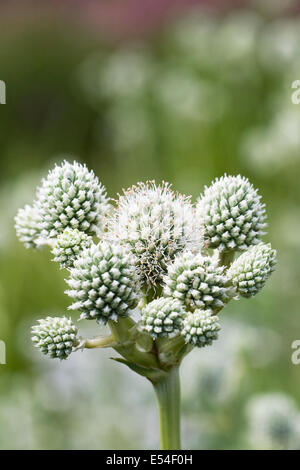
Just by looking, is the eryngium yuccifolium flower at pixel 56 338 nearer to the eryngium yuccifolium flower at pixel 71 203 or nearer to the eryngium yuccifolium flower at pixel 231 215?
the eryngium yuccifolium flower at pixel 71 203

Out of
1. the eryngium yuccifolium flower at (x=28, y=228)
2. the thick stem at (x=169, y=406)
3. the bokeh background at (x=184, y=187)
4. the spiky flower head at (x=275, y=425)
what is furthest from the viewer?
the bokeh background at (x=184, y=187)

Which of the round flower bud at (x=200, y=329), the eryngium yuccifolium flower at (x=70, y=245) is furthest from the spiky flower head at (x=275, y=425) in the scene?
the eryngium yuccifolium flower at (x=70, y=245)

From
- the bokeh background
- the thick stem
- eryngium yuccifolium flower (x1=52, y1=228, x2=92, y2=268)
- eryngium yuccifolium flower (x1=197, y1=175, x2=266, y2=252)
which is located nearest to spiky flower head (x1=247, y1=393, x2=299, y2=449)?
the bokeh background

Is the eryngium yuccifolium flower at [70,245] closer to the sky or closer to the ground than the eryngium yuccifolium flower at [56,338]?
closer to the sky

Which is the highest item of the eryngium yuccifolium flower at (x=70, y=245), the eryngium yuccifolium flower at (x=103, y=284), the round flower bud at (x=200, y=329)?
the eryngium yuccifolium flower at (x=70, y=245)

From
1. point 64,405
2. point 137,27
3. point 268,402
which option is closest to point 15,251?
point 64,405

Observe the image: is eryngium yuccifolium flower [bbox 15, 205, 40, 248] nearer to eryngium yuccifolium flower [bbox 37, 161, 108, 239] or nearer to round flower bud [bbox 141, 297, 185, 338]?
eryngium yuccifolium flower [bbox 37, 161, 108, 239]

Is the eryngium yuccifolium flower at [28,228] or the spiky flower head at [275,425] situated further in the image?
the spiky flower head at [275,425]
